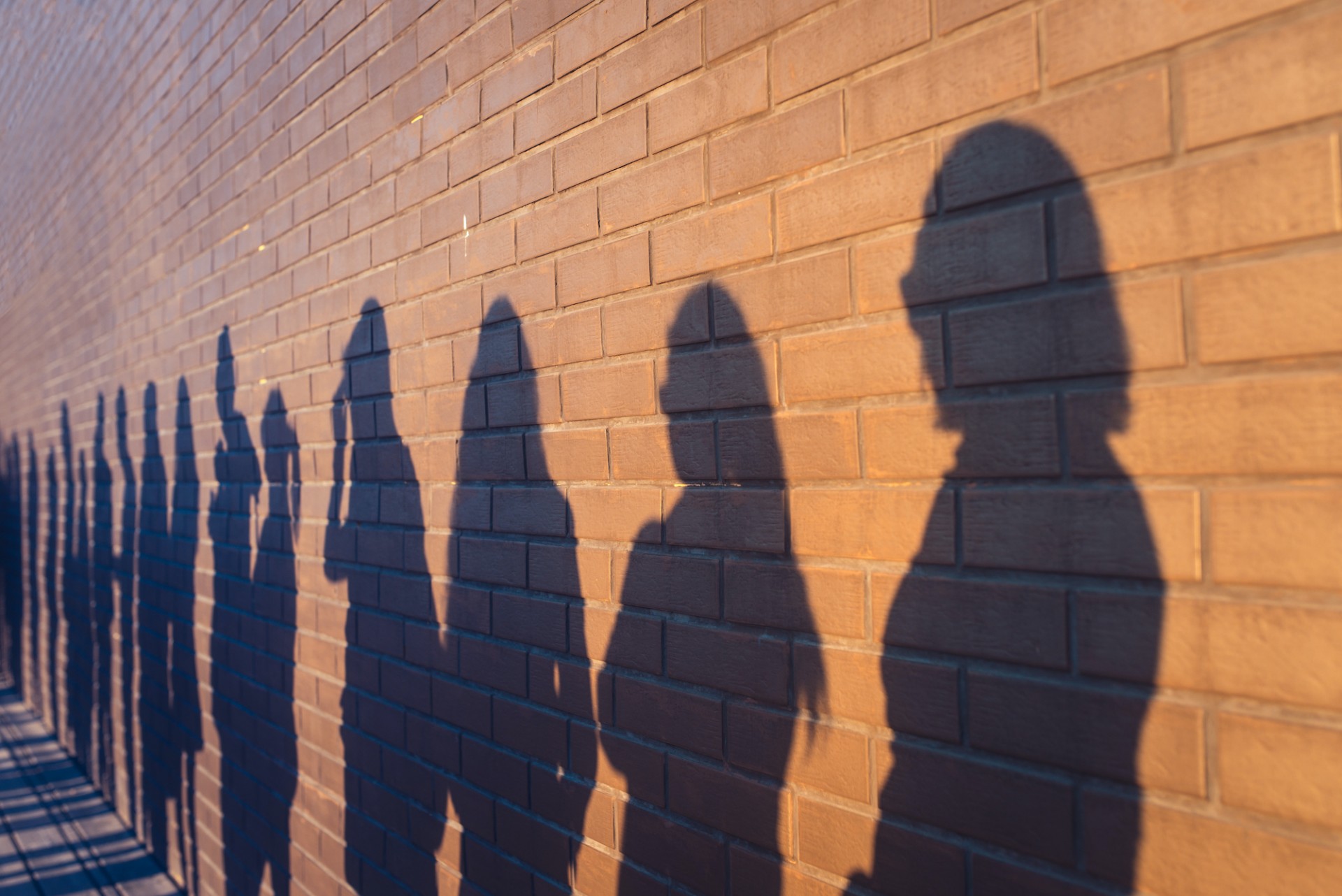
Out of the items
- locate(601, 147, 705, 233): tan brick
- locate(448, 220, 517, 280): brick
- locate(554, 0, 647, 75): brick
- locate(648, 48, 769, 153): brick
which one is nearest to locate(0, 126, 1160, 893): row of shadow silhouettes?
locate(448, 220, 517, 280): brick

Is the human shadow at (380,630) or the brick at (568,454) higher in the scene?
the brick at (568,454)

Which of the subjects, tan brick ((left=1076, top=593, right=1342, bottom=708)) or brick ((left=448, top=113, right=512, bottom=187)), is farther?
brick ((left=448, top=113, right=512, bottom=187))

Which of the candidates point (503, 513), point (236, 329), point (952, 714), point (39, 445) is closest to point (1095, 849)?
point (952, 714)

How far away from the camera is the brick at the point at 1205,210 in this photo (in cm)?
94

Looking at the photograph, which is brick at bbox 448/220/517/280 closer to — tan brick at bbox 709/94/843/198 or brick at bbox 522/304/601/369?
brick at bbox 522/304/601/369

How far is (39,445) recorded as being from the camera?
20.4 feet

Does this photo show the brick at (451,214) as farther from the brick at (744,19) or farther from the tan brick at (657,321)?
the brick at (744,19)

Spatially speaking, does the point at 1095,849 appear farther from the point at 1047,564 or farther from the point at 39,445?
the point at 39,445

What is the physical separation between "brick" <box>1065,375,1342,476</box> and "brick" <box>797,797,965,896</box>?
63 centimetres

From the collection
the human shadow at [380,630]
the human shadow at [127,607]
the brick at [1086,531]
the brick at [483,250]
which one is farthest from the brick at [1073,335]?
the human shadow at [127,607]

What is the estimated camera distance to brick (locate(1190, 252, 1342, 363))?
935 mm

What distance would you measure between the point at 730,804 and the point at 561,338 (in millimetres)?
1050

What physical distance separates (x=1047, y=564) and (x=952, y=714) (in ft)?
0.91

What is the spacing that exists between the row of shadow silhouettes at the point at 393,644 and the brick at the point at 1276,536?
84mm
